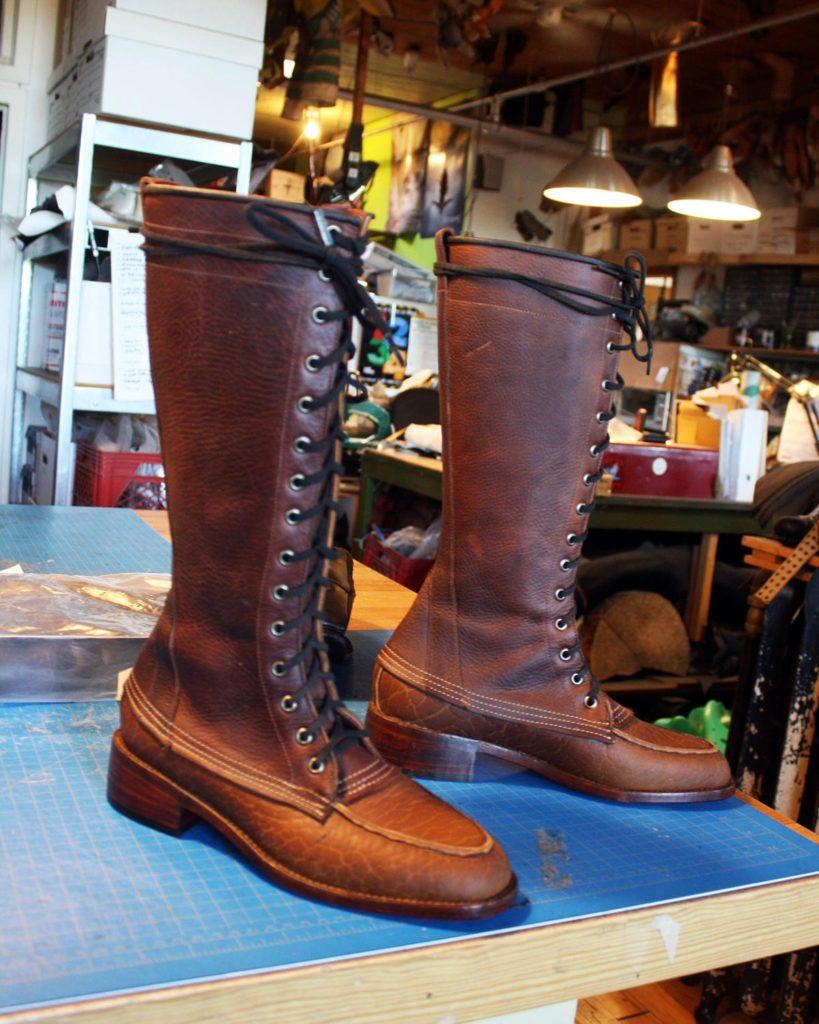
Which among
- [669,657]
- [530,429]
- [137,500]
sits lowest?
[669,657]

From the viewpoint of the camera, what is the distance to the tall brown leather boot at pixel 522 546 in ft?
3.23

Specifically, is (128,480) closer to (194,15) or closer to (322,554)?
(194,15)

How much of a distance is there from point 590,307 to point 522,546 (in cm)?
23

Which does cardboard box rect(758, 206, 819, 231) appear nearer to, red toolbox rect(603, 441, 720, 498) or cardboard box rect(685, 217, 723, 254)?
cardboard box rect(685, 217, 723, 254)

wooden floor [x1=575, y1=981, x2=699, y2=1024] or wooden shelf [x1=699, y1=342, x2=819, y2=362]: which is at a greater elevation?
wooden shelf [x1=699, y1=342, x2=819, y2=362]

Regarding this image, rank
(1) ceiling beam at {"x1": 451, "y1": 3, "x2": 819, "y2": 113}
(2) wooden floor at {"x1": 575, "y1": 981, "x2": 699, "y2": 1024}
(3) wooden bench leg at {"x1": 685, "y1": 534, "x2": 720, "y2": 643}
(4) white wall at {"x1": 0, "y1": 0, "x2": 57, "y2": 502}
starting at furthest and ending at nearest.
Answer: (1) ceiling beam at {"x1": 451, "y1": 3, "x2": 819, "y2": 113} < (4) white wall at {"x1": 0, "y1": 0, "x2": 57, "y2": 502} < (3) wooden bench leg at {"x1": 685, "y1": 534, "x2": 720, "y2": 643} < (2) wooden floor at {"x1": 575, "y1": 981, "x2": 699, "y2": 1024}

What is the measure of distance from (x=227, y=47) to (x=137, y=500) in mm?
1315

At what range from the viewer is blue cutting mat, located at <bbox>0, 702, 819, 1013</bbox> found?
68cm

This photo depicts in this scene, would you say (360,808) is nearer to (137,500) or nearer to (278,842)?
(278,842)

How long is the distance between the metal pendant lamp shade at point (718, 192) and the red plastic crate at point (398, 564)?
2.25 m

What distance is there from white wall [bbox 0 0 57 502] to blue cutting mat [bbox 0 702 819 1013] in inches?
124

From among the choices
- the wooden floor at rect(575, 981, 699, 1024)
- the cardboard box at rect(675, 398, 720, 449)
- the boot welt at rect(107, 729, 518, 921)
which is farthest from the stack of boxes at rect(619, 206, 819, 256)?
the boot welt at rect(107, 729, 518, 921)

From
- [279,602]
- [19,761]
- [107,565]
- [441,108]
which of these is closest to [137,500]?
[107,565]

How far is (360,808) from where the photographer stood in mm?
791
